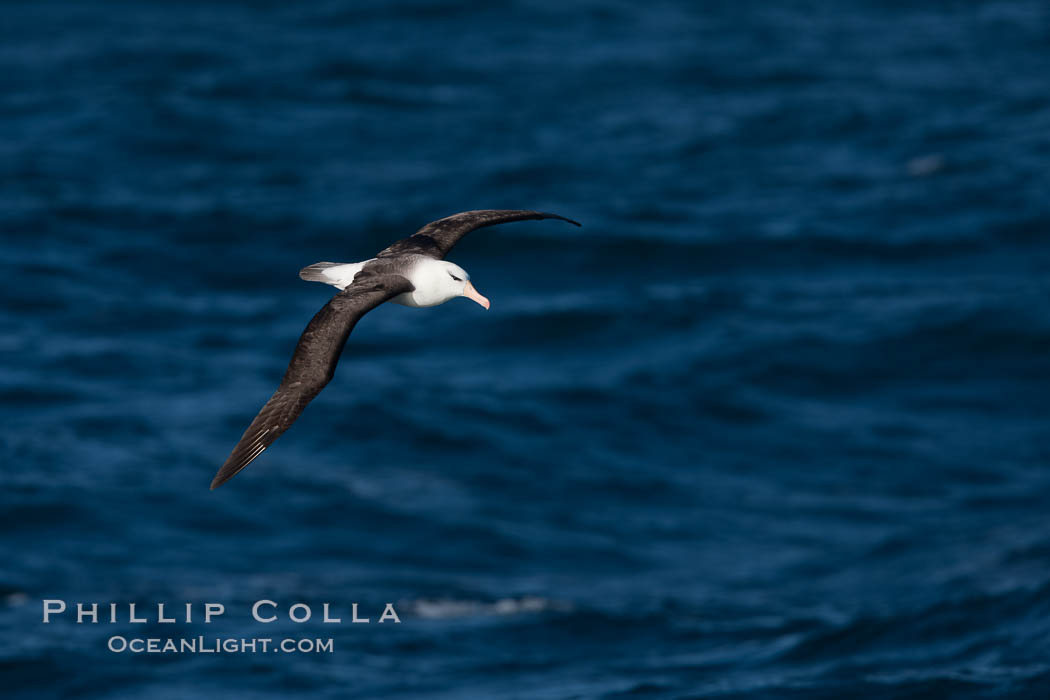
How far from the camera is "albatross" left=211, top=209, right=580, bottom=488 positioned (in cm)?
1210

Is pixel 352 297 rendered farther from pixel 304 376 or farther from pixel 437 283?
pixel 304 376

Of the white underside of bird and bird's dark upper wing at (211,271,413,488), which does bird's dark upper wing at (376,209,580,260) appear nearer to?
the white underside of bird

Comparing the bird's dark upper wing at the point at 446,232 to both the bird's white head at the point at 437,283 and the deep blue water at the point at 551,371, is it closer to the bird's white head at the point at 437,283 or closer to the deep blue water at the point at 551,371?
the bird's white head at the point at 437,283

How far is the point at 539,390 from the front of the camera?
36.2 metres

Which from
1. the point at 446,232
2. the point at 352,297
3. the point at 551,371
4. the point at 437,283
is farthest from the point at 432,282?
the point at 551,371

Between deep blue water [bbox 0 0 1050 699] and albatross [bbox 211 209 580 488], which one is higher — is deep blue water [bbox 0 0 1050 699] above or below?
above

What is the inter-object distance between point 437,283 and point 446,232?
5.22 feet

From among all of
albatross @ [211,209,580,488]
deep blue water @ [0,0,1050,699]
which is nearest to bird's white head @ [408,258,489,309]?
albatross @ [211,209,580,488]

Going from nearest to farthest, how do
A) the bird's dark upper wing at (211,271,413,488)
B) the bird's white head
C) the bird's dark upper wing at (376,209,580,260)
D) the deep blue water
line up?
the bird's dark upper wing at (211,271,413,488) → the bird's white head → the bird's dark upper wing at (376,209,580,260) → the deep blue water

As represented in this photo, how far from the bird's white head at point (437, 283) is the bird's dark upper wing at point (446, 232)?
27.5 inches

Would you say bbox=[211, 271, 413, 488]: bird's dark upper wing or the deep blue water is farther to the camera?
the deep blue water

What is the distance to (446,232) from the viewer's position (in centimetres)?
1468

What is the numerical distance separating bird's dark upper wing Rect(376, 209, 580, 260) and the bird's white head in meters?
0.70

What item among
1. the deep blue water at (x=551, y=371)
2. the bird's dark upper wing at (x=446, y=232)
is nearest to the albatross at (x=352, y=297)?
the bird's dark upper wing at (x=446, y=232)
